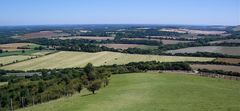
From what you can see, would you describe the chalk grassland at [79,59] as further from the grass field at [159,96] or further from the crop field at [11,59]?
the grass field at [159,96]

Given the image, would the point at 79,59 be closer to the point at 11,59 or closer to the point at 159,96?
the point at 11,59

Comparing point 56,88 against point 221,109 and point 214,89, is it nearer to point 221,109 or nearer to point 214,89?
point 214,89

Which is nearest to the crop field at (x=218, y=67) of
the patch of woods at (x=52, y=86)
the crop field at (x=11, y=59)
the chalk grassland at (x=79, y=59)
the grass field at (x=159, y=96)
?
the patch of woods at (x=52, y=86)

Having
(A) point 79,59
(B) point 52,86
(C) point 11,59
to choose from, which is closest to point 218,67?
(B) point 52,86

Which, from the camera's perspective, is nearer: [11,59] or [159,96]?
[159,96]

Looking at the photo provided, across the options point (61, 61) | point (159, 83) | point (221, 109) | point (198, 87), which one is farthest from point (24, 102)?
point (61, 61)

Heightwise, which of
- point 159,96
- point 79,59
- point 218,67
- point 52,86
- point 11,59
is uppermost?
point 159,96
